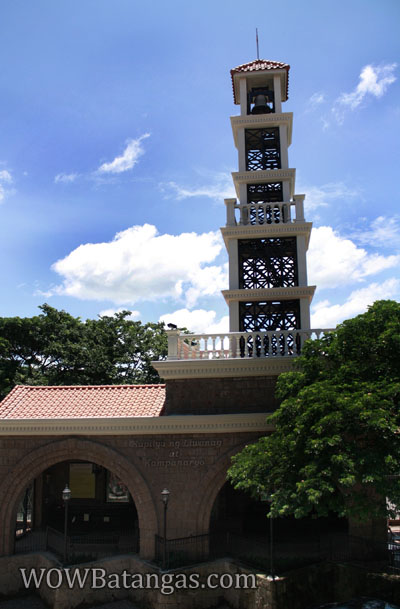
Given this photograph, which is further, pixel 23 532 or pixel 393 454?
pixel 23 532

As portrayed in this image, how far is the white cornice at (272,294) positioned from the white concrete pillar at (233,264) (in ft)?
1.12

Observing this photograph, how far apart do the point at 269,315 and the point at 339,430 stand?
727 cm

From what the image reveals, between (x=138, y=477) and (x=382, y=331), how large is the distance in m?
8.31

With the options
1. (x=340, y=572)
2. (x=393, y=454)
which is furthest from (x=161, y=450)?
(x=393, y=454)

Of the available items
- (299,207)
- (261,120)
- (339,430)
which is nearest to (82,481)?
(339,430)

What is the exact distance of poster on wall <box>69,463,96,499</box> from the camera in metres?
18.5

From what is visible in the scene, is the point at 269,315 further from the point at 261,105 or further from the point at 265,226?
the point at 261,105

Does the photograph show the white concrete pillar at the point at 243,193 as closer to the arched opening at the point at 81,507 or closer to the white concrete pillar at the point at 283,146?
the white concrete pillar at the point at 283,146

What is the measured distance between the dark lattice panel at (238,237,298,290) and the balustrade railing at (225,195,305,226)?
71cm

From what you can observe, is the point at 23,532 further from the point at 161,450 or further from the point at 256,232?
the point at 256,232

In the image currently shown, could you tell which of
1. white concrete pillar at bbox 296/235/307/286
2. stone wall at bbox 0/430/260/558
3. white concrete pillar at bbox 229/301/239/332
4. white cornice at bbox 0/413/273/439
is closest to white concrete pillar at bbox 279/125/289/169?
white concrete pillar at bbox 296/235/307/286

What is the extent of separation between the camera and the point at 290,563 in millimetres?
13453

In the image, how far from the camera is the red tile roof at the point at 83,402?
16141 mm

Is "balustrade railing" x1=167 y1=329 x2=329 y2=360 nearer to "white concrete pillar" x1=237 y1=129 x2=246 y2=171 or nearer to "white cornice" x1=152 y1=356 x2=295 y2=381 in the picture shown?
"white cornice" x1=152 y1=356 x2=295 y2=381
